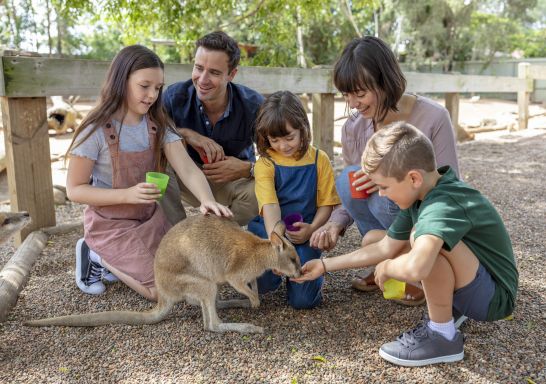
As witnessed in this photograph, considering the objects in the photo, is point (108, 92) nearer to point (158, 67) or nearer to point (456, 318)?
point (158, 67)

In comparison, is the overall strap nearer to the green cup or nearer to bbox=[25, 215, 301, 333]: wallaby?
the green cup

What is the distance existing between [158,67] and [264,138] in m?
0.62

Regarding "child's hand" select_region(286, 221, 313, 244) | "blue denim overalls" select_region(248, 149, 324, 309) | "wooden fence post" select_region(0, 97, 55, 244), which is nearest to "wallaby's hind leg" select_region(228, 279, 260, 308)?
"blue denim overalls" select_region(248, 149, 324, 309)

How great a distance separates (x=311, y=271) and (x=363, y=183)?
514 mm

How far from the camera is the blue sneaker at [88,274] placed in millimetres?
2648

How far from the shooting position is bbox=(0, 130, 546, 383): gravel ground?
1899mm

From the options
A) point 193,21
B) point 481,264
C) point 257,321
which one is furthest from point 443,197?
point 193,21

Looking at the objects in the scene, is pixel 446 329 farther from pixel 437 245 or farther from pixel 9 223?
pixel 9 223

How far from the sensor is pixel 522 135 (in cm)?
849

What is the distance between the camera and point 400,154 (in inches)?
71.2

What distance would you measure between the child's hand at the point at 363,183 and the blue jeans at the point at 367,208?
5 cm

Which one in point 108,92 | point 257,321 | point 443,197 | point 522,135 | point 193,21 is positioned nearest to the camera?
point 443,197

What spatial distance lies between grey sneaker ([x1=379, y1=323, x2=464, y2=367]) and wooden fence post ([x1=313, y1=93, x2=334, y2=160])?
293 cm

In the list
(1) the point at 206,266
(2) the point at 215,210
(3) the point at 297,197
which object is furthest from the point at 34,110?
(3) the point at 297,197
